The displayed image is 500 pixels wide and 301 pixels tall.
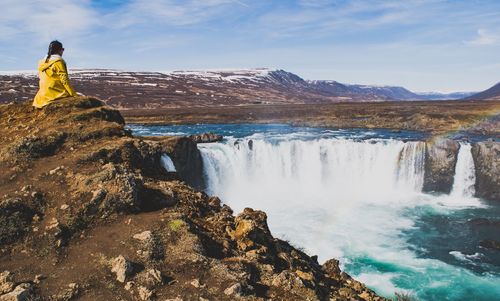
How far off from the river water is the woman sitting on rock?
707 inches

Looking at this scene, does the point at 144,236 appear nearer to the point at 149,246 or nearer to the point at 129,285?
the point at 149,246

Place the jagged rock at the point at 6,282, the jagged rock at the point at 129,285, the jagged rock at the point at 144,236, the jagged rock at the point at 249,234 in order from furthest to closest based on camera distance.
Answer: the jagged rock at the point at 249,234, the jagged rock at the point at 144,236, the jagged rock at the point at 129,285, the jagged rock at the point at 6,282

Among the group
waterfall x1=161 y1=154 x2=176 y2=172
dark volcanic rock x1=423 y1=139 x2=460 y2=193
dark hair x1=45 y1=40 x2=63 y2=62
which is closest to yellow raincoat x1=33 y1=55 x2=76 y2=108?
dark hair x1=45 y1=40 x2=63 y2=62

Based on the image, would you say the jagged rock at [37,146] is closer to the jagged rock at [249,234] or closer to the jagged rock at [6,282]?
the jagged rock at [6,282]

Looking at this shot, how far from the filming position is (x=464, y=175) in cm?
4388

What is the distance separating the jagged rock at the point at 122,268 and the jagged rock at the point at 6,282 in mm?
1618

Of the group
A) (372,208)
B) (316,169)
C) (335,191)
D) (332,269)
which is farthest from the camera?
(316,169)

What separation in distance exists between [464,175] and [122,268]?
44.3 m

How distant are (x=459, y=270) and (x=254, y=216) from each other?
19.4 metres

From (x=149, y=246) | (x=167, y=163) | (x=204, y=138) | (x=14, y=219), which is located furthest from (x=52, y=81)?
(x=204, y=138)

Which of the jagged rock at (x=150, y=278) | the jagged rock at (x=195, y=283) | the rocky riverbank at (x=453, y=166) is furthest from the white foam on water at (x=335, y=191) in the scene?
the jagged rock at (x=150, y=278)

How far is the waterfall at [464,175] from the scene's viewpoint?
43438mm

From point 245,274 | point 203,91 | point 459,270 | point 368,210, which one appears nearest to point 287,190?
point 368,210

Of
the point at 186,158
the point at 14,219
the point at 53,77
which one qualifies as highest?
the point at 53,77
